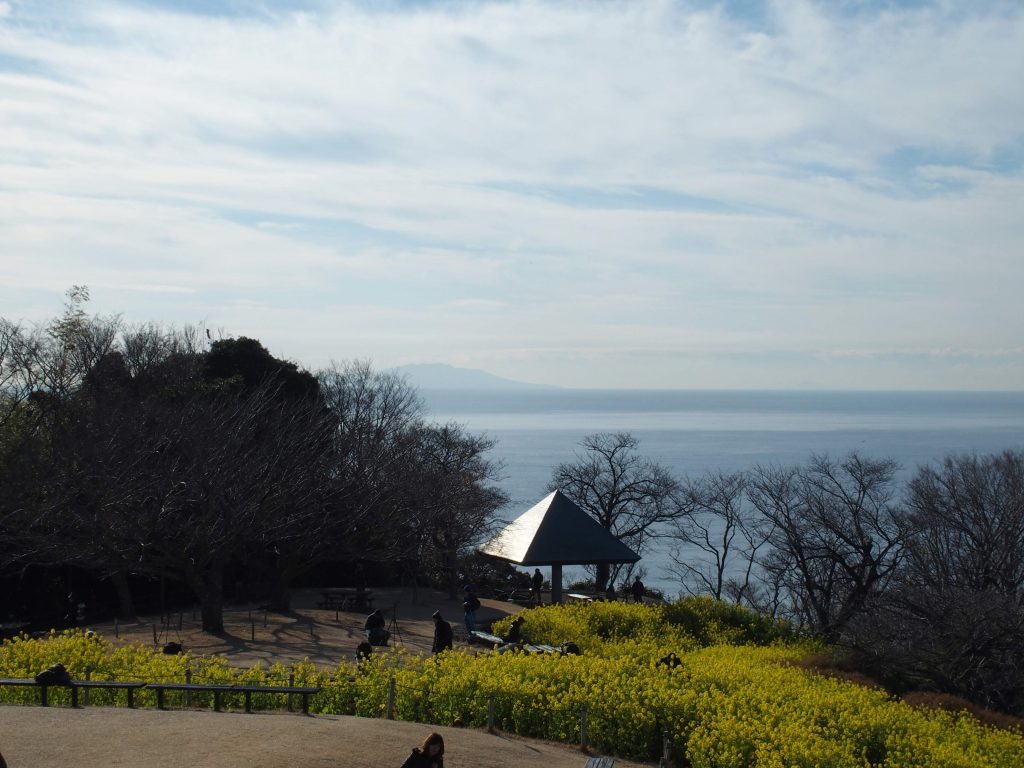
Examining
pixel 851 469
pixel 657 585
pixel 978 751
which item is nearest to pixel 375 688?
pixel 978 751

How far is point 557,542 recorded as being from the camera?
90.3 ft

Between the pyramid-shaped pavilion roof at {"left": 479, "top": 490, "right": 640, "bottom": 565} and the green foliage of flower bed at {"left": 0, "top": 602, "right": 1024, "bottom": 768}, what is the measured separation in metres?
10.3

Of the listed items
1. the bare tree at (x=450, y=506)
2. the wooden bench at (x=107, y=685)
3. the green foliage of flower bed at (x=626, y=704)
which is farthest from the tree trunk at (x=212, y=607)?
the bare tree at (x=450, y=506)

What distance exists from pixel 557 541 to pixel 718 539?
175ft

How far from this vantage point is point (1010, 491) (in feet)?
94.6

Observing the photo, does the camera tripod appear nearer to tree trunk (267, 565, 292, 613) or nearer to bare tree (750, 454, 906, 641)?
tree trunk (267, 565, 292, 613)

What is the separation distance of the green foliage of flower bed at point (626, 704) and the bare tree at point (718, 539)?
68.7ft

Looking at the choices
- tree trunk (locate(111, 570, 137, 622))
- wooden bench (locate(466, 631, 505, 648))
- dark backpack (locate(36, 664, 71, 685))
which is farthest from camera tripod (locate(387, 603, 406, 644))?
dark backpack (locate(36, 664, 71, 685))

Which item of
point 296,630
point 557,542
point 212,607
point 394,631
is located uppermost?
point 557,542

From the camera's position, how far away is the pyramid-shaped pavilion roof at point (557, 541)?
2717 cm

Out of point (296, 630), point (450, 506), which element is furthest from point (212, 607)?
point (450, 506)

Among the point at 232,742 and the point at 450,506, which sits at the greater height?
the point at 450,506

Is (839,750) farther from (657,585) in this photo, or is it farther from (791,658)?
(657,585)

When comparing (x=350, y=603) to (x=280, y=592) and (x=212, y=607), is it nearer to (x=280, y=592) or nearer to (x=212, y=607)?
(x=280, y=592)
